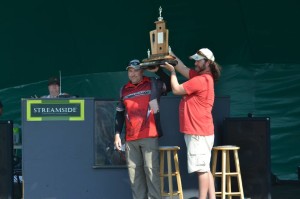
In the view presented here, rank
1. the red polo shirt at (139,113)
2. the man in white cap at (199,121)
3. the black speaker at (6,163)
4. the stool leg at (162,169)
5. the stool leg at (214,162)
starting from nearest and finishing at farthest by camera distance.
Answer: the man in white cap at (199,121), the red polo shirt at (139,113), the stool leg at (162,169), the stool leg at (214,162), the black speaker at (6,163)

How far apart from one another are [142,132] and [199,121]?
1.91 feet

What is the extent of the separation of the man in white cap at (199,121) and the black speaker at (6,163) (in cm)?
198

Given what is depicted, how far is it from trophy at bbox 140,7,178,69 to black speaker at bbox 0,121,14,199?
1.78 metres

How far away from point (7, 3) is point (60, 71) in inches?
51.4

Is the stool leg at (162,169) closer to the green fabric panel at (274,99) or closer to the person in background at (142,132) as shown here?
the person in background at (142,132)

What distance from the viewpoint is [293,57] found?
11.1m

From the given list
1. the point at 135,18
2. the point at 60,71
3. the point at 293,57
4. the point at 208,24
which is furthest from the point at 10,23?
the point at 293,57

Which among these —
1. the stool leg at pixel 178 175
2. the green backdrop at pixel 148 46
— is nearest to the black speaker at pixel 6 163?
the stool leg at pixel 178 175

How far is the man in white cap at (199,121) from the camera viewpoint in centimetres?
724

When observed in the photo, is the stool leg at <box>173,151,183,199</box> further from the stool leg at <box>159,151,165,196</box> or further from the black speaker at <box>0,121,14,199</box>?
the black speaker at <box>0,121,14,199</box>

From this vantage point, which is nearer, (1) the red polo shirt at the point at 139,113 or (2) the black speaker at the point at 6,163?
(1) the red polo shirt at the point at 139,113

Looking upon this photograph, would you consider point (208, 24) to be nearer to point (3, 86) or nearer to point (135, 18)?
point (135, 18)

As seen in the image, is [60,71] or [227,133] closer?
[227,133]

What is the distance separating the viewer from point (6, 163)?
808 cm
